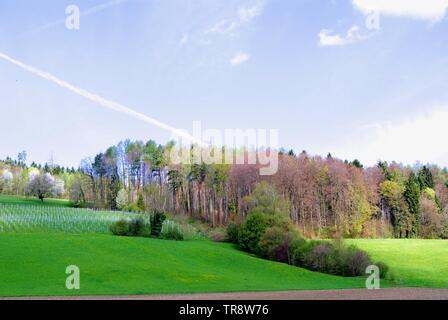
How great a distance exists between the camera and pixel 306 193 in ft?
303

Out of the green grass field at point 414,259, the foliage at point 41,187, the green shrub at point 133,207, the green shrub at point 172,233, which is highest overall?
the foliage at point 41,187

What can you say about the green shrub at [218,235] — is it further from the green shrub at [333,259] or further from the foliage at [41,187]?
the foliage at [41,187]

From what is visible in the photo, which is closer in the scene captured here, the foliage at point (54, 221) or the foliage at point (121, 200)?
the foliage at point (54, 221)

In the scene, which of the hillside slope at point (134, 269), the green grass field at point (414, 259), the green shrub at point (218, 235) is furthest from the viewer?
the green shrub at point (218, 235)

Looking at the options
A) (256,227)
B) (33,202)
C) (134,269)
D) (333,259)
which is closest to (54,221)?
(256,227)

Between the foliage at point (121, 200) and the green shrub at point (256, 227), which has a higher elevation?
the foliage at point (121, 200)

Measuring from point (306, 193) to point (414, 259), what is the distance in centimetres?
2825

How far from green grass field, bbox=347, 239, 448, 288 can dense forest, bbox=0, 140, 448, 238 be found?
12.8 m

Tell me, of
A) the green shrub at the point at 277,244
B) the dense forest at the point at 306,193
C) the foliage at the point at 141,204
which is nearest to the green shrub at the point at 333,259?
the green shrub at the point at 277,244

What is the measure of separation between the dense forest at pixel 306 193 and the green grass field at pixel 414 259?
41.9 feet

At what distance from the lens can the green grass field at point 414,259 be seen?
172ft

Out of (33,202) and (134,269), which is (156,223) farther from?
(33,202)
